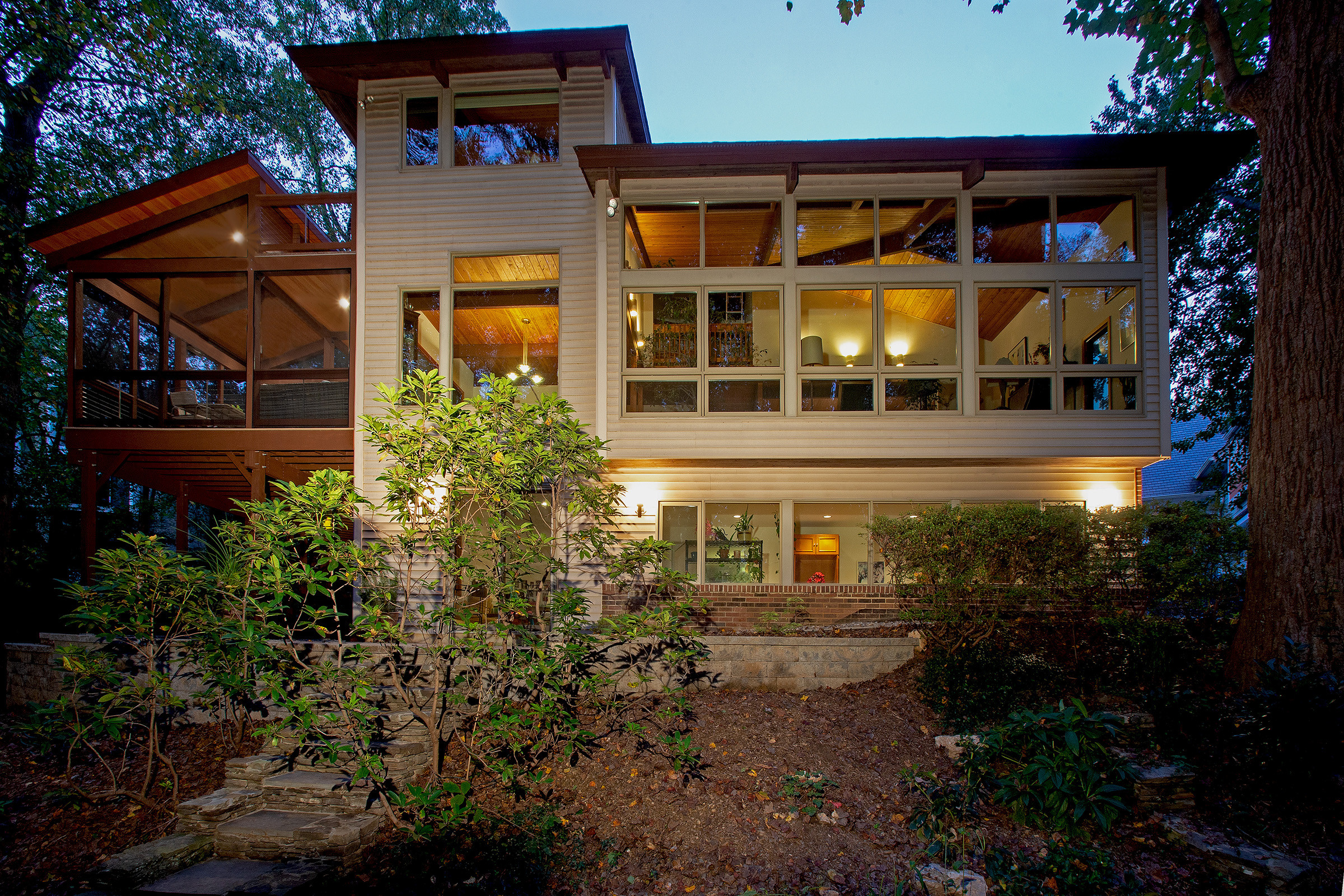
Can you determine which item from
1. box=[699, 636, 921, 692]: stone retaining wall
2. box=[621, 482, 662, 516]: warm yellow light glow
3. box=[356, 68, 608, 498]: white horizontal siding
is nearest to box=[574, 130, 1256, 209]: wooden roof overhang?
box=[356, 68, 608, 498]: white horizontal siding

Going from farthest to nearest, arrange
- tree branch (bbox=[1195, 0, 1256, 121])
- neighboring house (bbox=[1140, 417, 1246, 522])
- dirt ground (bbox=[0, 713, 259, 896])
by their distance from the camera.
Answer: neighboring house (bbox=[1140, 417, 1246, 522]) < tree branch (bbox=[1195, 0, 1256, 121]) < dirt ground (bbox=[0, 713, 259, 896])

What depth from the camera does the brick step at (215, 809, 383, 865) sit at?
406cm

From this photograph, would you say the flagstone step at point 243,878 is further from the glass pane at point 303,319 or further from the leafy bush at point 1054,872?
the glass pane at point 303,319

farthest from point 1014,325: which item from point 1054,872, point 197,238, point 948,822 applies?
point 197,238

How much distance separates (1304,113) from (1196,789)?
17.4ft

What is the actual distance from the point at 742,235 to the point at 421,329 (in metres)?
5.19

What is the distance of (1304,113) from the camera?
490cm

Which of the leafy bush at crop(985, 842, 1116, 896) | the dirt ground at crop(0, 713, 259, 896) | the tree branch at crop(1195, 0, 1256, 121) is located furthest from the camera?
the tree branch at crop(1195, 0, 1256, 121)

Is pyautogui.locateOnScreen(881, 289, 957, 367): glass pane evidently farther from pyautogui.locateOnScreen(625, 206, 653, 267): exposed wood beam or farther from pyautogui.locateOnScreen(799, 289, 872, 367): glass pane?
pyautogui.locateOnScreen(625, 206, 653, 267): exposed wood beam

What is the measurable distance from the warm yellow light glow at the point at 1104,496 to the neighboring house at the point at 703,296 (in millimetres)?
54

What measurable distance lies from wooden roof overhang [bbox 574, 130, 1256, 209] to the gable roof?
571 cm

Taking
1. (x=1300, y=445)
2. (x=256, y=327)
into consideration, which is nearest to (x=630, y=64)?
(x=256, y=327)

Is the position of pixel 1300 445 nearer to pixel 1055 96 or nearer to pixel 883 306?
pixel 883 306

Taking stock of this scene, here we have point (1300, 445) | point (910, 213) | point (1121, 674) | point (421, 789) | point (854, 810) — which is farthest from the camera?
point (910, 213)
